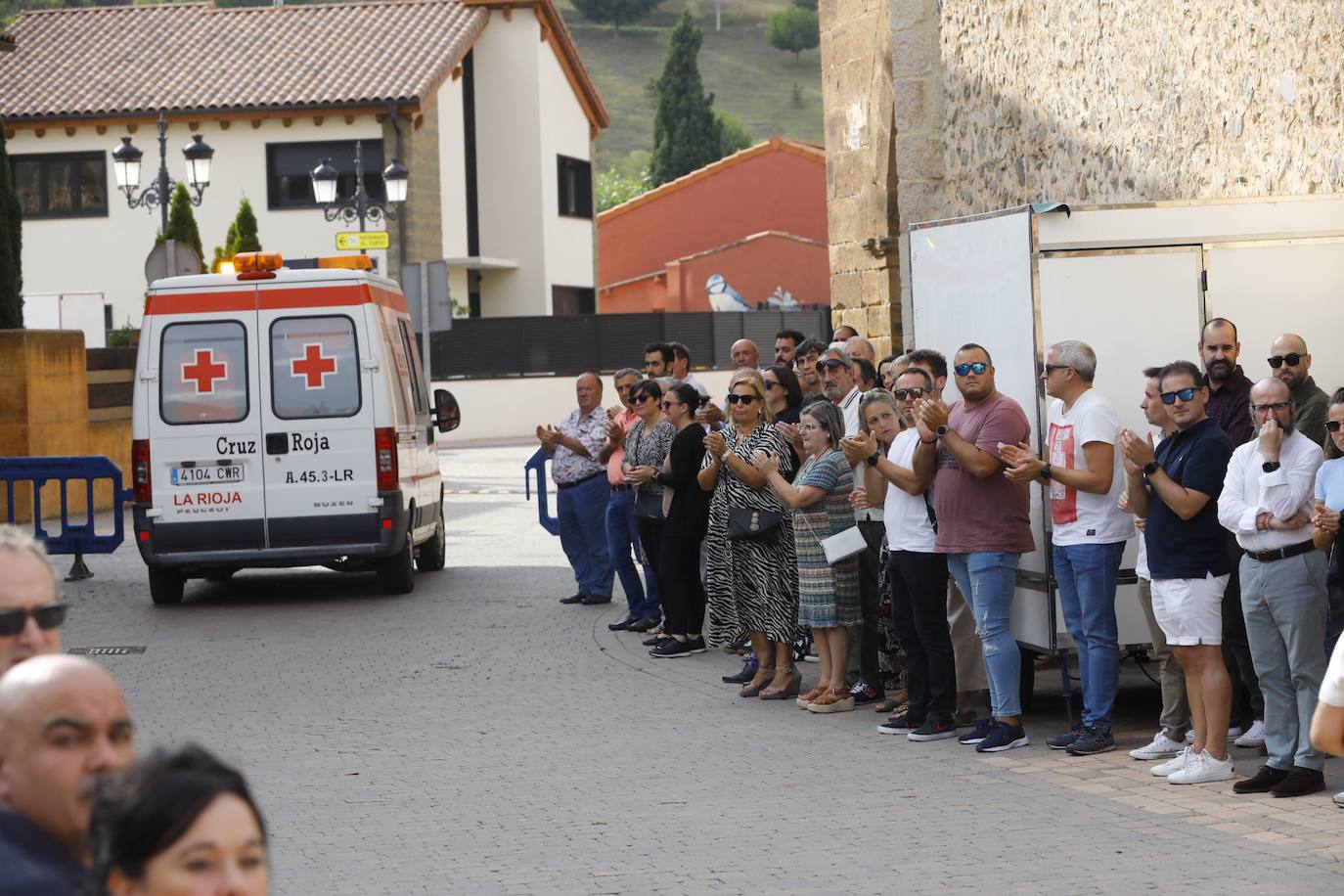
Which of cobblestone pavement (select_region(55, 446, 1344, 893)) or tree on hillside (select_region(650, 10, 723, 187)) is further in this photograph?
tree on hillside (select_region(650, 10, 723, 187))

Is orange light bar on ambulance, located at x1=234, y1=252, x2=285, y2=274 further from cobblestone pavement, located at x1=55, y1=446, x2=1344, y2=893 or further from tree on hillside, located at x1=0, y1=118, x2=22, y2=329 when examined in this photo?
tree on hillside, located at x1=0, y1=118, x2=22, y2=329

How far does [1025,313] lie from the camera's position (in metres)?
9.58

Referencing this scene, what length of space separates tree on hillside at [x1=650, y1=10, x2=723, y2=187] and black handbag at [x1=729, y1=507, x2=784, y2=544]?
86072 millimetres

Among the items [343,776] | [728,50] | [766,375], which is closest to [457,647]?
[766,375]

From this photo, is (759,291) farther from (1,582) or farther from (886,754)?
(1,582)

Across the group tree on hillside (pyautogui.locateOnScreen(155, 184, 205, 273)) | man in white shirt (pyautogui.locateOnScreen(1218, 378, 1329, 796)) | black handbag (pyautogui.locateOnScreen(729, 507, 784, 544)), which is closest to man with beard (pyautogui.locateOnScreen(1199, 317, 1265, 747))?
man in white shirt (pyautogui.locateOnScreen(1218, 378, 1329, 796))

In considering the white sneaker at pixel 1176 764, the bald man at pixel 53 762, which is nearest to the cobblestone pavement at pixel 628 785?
the white sneaker at pixel 1176 764

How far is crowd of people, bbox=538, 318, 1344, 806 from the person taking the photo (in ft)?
25.9

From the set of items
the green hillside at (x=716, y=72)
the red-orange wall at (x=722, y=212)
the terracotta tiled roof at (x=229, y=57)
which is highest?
the green hillside at (x=716, y=72)

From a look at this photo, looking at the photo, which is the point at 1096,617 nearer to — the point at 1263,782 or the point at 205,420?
the point at 1263,782

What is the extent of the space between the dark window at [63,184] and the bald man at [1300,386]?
1693 inches

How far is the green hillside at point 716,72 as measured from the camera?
12625 centimetres

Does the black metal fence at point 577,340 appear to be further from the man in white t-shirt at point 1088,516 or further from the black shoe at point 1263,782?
the black shoe at point 1263,782

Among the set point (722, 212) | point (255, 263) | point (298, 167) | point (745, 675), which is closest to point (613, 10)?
point (722, 212)
